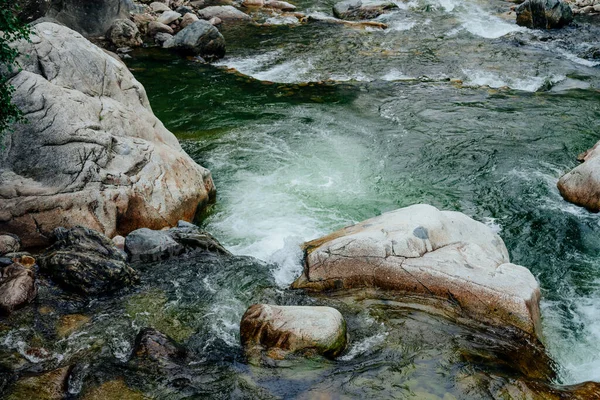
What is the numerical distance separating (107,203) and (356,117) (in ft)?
29.1

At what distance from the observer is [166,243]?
9.86 m

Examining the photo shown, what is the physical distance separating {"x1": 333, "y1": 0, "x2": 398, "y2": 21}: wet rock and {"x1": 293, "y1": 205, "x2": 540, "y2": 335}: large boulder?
20247 mm

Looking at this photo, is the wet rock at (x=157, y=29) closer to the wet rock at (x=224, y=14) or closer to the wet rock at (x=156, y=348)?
the wet rock at (x=224, y=14)

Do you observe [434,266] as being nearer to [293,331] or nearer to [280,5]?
[293,331]

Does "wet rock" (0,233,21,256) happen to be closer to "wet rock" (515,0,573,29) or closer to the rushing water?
the rushing water

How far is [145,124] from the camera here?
471 inches

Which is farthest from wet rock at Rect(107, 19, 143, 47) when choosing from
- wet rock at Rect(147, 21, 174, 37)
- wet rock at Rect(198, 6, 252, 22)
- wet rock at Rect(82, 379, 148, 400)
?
wet rock at Rect(82, 379, 148, 400)

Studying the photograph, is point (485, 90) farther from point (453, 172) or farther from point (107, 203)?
point (107, 203)

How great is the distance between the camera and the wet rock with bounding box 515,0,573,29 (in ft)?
81.8

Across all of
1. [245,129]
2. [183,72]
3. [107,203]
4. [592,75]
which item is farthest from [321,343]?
[592,75]

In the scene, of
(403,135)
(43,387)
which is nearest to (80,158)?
(43,387)

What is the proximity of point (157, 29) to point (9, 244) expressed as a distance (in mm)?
17781

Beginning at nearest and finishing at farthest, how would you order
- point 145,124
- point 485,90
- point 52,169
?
point 52,169, point 145,124, point 485,90

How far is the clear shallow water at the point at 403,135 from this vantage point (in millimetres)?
10742
